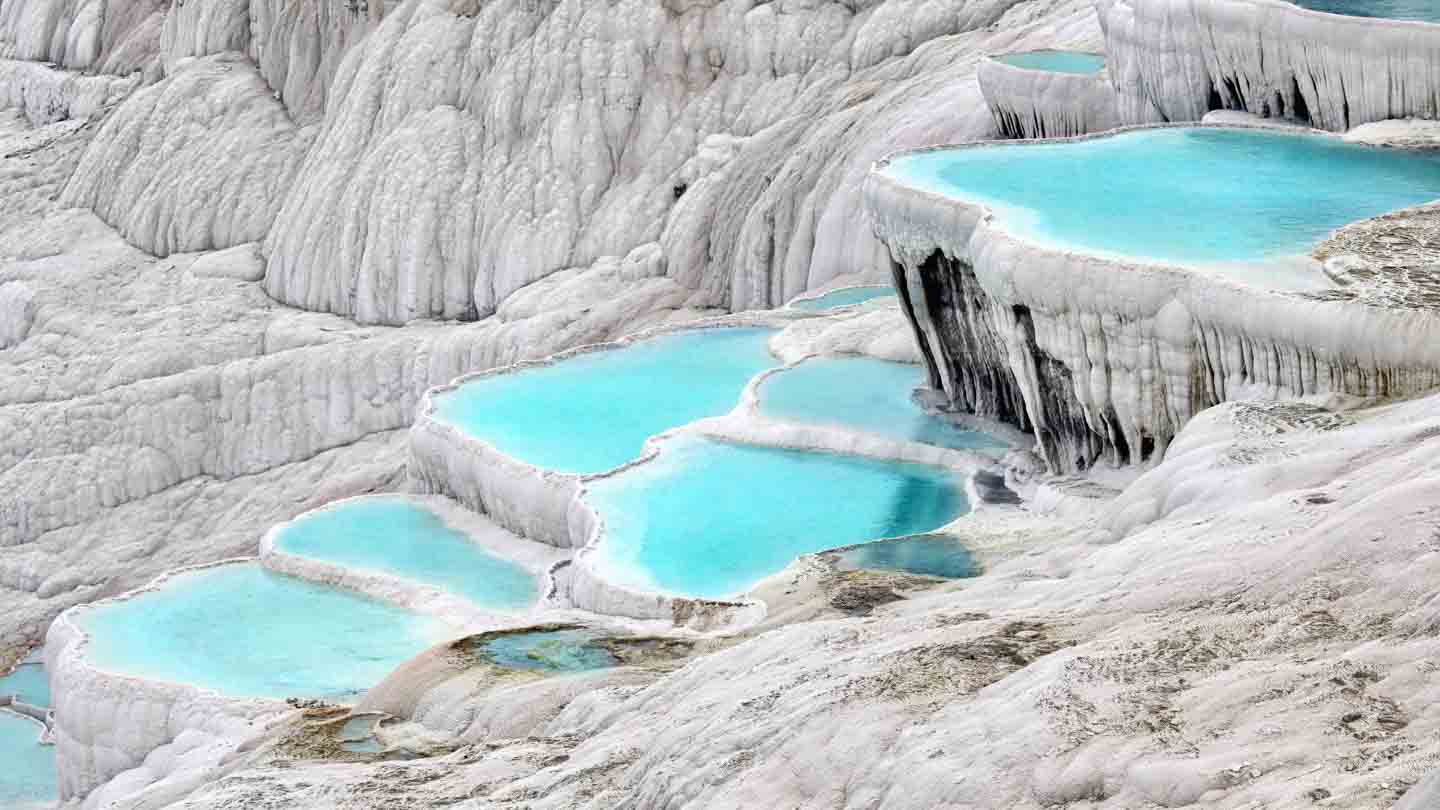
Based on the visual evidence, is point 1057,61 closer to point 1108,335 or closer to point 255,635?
point 1108,335

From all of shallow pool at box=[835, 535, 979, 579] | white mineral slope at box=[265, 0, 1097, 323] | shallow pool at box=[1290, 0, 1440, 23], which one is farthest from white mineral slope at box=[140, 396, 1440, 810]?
white mineral slope at box=[265, 0, 1097, 323]

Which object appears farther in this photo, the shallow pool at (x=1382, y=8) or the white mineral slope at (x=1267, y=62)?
the shallow pool at (x=1382, y=8)

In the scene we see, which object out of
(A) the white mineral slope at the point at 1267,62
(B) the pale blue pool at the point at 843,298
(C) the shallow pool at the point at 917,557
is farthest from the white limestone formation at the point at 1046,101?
(C) the shallow pool at the point at 917,557

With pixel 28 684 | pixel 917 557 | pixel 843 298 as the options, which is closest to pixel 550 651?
pixel 917 557

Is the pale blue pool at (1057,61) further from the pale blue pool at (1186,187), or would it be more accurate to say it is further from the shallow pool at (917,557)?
the shallow pool at (917,557)

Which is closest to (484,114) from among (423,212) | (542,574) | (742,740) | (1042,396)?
(423,212)

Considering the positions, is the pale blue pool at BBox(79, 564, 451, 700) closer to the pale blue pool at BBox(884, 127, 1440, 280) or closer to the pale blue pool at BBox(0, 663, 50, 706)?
the pale blue pool at BBox(884, 127, 1440, 280)

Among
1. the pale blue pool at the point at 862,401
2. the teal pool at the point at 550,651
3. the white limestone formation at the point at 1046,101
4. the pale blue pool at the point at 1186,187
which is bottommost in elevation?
the pale blue pool at the point at 862,401
